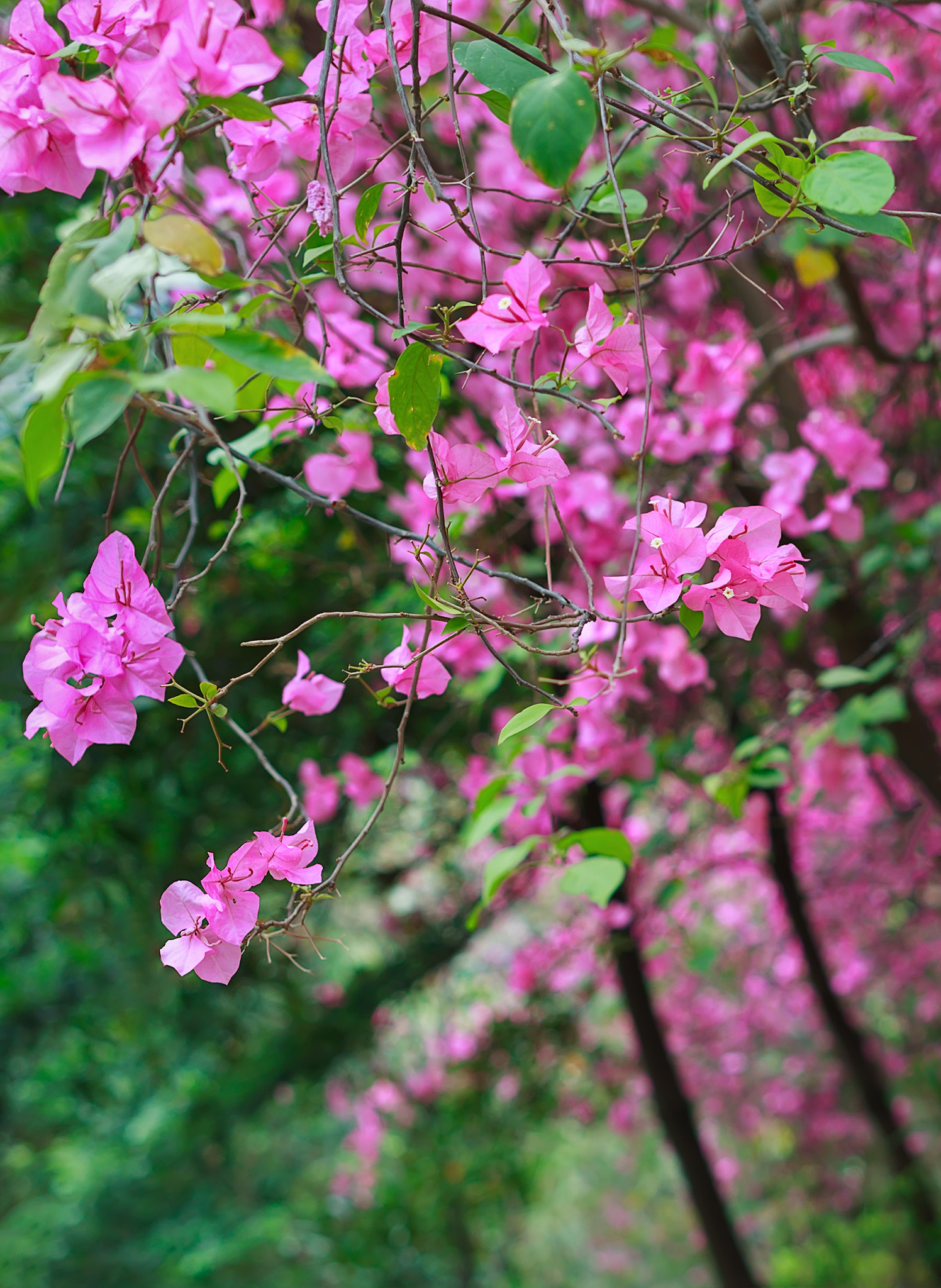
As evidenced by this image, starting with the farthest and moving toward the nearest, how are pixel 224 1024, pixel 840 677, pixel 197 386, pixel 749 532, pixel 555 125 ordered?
pixel 224 1024
pixel 840 677
pixel 749 532
pixel 555 125
pixel 197 386

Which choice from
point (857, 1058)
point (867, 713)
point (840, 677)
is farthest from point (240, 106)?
point (857, 1058)

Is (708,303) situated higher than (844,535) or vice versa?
(708,303)

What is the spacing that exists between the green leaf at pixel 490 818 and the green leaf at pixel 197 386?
2.20 ft

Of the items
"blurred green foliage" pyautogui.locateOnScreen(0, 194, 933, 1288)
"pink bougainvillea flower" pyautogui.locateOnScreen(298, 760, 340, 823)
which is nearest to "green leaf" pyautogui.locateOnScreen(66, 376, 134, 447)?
"blurred green foliage" pyautogui.locateOnScreen(0, 194, 933, 1288)

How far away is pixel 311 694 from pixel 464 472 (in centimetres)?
29

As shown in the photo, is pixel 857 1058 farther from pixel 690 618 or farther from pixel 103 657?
pixel 103 657

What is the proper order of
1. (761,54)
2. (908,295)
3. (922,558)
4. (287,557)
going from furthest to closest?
(908,295) → (287,557) → (922,558) → (761,54)

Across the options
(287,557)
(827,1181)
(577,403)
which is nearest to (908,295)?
(287,557)

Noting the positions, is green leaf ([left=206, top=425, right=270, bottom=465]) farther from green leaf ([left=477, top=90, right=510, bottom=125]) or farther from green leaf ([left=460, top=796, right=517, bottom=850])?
green leaf ([left=460, top=796, right=517, bottom=850])

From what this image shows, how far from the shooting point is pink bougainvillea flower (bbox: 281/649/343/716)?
33.1 inches

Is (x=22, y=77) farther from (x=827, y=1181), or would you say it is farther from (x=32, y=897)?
(x=827, y=1181)

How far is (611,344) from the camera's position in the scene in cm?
67

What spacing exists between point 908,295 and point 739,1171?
523 centimetres

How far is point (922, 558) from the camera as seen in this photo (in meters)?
1.48
